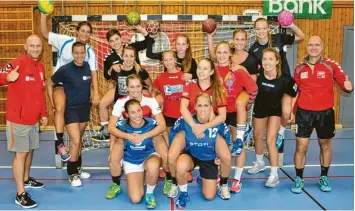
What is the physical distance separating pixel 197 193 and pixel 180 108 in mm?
1112

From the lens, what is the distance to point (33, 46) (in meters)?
4.29

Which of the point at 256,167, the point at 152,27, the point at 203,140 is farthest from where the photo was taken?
the point at 256,167

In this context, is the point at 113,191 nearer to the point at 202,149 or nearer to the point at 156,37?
the point at 202,149

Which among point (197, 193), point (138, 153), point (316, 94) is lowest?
point (197, 193)

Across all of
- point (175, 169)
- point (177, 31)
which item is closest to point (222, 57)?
point (175, 169)

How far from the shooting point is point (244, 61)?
5.10m

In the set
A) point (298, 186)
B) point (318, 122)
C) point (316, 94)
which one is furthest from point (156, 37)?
point (298, 186)

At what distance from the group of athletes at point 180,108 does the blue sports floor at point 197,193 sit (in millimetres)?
134

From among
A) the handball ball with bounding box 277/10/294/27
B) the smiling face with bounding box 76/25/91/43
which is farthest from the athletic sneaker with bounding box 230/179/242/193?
the smiling face with bounding box 76/25/91/43

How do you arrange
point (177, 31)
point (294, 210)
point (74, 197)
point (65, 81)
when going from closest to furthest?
point (294, 210) → point (74, 197) → point (65, 81) → point (177, 31)

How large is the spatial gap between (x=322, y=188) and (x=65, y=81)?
3.56 meters

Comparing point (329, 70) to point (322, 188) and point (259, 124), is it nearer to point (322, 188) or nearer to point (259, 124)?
point (259, 124)

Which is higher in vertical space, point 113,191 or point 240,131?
point 240,131

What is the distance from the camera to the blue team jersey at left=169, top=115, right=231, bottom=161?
435cm
